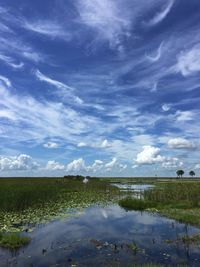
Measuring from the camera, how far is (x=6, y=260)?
13.9 m

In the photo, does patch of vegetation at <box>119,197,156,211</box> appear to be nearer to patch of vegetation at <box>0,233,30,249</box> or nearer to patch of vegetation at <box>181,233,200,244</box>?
patch of vegetation at <box>181,233,200,244</box>

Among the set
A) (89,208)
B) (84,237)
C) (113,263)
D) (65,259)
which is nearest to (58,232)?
(84,237)

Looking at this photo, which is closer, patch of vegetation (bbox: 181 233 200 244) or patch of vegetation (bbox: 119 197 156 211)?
patch of vegetation (bbox: 181 233 200 244)

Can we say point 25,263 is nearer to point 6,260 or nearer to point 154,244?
point 6,260

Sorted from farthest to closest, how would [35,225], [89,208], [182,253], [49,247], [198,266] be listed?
[89,208]
[35,225]
[49,247]
[182,253]
[198,266]

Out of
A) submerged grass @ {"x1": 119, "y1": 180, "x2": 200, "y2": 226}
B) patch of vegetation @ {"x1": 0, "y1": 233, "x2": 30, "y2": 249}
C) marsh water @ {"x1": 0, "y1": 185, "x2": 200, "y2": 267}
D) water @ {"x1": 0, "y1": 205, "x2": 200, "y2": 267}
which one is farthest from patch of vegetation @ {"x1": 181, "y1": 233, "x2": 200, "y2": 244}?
patch of vegetation @ {"x1": 0, "y1": 233, "x2": 30, "y2": 249}

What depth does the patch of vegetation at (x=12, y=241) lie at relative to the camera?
16.1 meters

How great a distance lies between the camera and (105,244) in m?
17.1

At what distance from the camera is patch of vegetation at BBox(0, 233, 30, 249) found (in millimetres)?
16116

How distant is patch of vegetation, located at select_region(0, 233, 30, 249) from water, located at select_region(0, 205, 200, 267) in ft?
1.54

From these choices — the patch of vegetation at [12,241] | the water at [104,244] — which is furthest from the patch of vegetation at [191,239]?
the patch of vegetation at [12,241]

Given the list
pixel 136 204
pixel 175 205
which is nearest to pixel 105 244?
pixel 175 205

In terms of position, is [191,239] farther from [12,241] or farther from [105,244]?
[12,241]

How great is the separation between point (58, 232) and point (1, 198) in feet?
38.6
